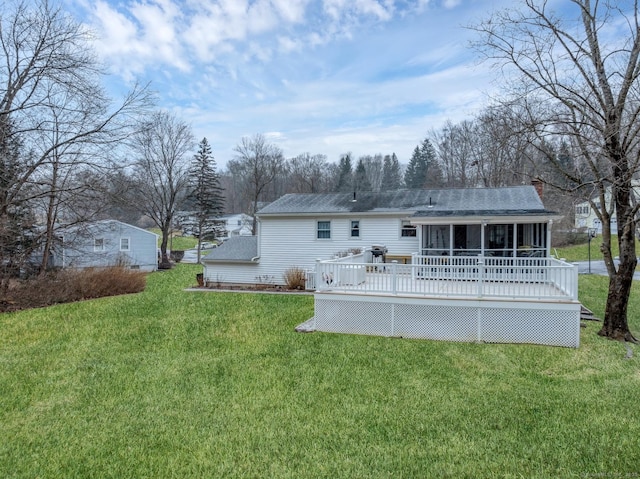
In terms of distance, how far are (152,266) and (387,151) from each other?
119 ft

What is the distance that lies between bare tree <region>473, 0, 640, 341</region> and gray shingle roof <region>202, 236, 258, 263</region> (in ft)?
41.3

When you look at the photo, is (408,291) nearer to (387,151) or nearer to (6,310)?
(6,310)

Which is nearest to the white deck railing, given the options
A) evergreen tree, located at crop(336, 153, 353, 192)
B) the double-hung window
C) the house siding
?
the house siding

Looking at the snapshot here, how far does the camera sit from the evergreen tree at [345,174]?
44500 mm

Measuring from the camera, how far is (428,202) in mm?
15742

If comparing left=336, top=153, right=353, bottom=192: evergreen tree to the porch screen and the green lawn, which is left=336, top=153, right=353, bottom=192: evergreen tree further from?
the green lawn

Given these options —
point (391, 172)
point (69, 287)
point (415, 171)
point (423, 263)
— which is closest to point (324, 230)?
point (423, 263)

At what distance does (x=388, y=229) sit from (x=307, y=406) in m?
11.2

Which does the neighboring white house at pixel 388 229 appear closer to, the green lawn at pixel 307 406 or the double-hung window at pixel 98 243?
the green lawn at pixel 307 406

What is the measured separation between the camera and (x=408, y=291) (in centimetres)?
895

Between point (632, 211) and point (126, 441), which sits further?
point (632, 211)

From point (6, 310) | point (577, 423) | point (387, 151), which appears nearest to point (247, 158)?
point (387, 151)

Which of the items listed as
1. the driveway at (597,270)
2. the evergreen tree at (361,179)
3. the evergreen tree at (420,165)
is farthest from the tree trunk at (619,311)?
the evergreen tree at (420,165)

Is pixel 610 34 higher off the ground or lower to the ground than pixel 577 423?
higher
